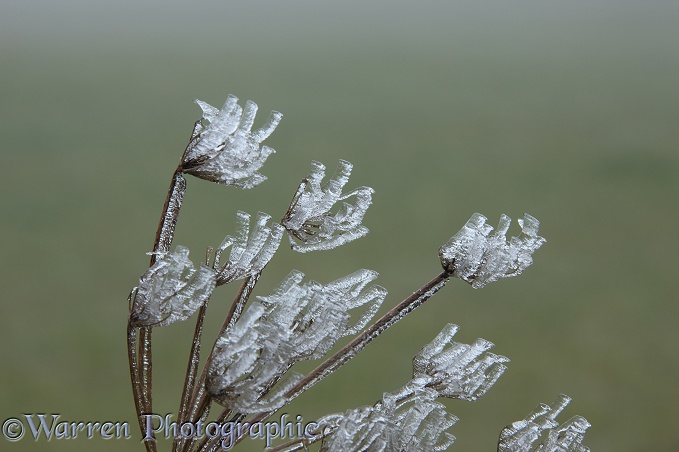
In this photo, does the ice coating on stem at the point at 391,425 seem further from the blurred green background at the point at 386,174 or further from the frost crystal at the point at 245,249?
the blurred green background at the point at 386,174

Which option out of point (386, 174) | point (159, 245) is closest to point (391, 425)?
point (159, 245)

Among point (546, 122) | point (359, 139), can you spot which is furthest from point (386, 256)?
point (546, 122)

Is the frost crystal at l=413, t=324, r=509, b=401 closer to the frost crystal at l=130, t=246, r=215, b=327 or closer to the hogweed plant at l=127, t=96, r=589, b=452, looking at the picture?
the hogweed plant at l=127, t=96, r=589, b=452

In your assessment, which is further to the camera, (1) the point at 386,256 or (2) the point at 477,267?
(1) the point at 386,256

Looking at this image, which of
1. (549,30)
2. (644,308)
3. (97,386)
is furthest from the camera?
(549,30)

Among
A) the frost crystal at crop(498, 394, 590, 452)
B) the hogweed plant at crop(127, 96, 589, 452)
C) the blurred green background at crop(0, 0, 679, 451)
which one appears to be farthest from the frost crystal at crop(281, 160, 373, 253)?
the blurred green background at crop(0, 0, 679, 451)

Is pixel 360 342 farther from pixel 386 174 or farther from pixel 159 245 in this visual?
pixel 386 174

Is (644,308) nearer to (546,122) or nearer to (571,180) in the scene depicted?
(571,180)

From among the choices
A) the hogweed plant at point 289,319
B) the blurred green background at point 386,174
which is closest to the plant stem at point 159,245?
the hogweed plant at point 289,319
